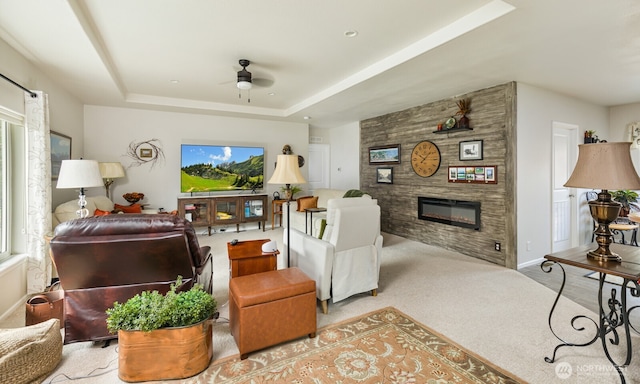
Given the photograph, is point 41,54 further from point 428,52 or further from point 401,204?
point 401,204

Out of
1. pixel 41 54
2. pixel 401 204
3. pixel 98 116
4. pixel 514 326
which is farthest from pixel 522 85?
pixel 98 116

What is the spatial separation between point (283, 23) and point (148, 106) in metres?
3.79

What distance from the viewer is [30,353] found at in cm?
169

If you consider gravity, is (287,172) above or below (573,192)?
above

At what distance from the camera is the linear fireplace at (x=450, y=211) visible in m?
4.29

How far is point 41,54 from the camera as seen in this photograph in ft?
9.45

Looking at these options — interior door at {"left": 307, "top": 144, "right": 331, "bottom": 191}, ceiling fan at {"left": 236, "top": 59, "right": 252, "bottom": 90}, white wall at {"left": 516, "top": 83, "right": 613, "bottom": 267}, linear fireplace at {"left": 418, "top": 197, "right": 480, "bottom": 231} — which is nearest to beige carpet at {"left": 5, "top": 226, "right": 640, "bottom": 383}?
linear fireplace at {"left": 418, "top": 197, "right": 480, "bottom": 231}

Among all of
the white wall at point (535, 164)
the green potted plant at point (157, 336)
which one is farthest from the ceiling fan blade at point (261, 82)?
the white wall at point (535, 164)

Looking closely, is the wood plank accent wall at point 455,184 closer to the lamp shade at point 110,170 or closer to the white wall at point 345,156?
the white wall at point 345,156

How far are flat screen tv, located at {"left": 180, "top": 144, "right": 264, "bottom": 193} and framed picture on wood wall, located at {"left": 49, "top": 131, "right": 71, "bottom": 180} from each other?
5.82ft

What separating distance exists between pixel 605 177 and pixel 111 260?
10.4 feet

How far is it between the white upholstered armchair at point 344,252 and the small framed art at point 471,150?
7.42 ft

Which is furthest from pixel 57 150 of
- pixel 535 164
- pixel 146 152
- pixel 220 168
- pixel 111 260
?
pixel 535 164

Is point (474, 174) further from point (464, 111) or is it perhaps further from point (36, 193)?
point (36, 193)
